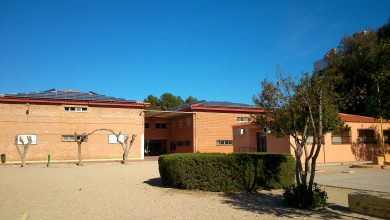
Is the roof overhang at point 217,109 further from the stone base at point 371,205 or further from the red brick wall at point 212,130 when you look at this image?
the stone base at point 371,205

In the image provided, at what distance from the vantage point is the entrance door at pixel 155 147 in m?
44.8

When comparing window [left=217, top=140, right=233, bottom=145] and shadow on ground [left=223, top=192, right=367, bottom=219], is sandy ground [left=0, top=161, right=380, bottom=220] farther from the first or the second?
window [left=217, top=140, right=233, bottom=145]

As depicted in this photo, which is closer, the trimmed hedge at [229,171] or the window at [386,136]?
the trimmed hedge at [229,171]

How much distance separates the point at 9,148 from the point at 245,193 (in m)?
27.1

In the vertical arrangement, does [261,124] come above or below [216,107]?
→ below

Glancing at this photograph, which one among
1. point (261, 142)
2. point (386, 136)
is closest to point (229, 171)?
point (261, 142)

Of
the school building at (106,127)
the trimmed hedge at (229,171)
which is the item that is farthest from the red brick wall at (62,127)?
the trimmed hedge at (229,171)

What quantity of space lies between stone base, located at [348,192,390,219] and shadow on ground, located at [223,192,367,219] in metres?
0.25

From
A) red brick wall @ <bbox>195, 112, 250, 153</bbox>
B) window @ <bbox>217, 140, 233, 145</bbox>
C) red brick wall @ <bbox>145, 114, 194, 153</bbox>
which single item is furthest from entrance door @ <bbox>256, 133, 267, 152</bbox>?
red brick wall @ <bbox>145, 114, 194, 153</bbox>

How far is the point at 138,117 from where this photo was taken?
3531 centimetres

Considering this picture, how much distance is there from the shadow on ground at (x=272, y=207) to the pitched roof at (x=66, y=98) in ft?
85.0

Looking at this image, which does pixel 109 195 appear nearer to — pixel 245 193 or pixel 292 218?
pixel 245 193

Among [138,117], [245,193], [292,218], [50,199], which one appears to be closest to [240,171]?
[245,193]

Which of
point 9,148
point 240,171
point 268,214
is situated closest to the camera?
point 268,214
